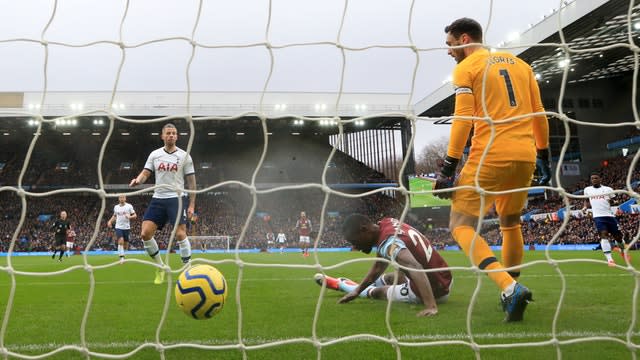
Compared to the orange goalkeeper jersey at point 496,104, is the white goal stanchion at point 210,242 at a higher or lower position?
lower

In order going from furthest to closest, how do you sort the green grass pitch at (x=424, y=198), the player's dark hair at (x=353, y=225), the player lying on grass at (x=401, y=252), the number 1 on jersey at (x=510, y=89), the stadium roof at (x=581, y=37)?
the green grass pitch at (x=424, y=198) → the stadium roof at (x=581, y=37) → the player's dark hair at (x=353, y=225) → the player lying on grass at (x=401, y=252) → the number 1 on jersey at (x=510, y=89)

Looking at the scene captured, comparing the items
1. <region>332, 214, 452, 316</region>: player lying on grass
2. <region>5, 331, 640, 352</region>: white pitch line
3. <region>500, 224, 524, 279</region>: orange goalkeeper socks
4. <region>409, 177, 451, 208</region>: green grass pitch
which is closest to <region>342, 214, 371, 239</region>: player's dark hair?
<region>332, 214, 452, 316</region>: player lying on grass

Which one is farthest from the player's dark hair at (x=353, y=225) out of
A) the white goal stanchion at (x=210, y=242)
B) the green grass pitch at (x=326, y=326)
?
the white goal stanchion at (x=210, y=242)

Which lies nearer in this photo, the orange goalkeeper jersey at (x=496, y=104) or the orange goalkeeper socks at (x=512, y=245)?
the orange goalkeeper jersey at (x=496, y=104)

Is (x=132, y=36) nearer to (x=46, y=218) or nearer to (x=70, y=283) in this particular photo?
(x=70, y=283)

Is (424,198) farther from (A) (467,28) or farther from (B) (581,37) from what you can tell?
(A) (467,28)

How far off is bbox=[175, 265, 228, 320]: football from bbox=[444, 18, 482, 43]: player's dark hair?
2366mm

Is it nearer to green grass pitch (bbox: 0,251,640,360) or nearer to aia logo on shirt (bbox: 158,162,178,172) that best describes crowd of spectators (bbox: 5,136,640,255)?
aia logo on shirt (bbox: 158,162,178,172)

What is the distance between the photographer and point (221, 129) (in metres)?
31.5

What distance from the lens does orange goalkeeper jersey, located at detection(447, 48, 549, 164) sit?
3.29 metres

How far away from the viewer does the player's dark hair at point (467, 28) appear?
11.5ft

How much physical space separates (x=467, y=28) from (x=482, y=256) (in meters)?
1.61

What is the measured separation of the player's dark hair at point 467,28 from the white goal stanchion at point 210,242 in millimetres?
22319

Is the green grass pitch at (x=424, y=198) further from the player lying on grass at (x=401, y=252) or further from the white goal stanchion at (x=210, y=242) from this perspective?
the player lying on grass at (x=401, y=252)
